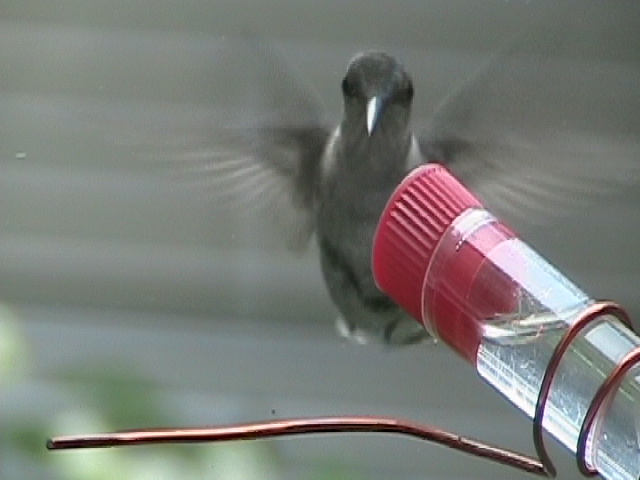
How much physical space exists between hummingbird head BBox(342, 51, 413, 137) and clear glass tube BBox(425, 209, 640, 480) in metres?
0.27

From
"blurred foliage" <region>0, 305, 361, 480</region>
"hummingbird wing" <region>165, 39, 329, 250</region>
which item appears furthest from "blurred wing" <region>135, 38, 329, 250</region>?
"blurred foliage" <region>0, 305, 361, 480</region>

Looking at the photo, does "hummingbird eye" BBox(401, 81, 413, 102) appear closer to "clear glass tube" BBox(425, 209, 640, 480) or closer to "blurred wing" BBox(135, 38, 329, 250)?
"blurred wing" BBox(135, 38, 329, 250)

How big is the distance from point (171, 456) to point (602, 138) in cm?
54

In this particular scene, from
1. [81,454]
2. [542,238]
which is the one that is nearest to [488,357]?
[542,238]

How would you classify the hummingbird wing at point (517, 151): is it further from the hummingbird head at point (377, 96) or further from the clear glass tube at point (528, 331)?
the clear glass tube at point (528, 331)

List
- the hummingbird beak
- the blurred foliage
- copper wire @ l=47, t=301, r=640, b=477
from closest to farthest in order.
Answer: copper wire @ l=47, t=301, r=640, b=477 < the hummingbird beak < the blurred foliage

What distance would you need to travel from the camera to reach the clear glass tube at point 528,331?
1.96 ft

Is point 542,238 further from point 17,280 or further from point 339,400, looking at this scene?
point 17,280

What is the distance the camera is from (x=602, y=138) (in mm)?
1215

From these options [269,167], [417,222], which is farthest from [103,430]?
[417,222]

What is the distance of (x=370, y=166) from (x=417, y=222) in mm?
285

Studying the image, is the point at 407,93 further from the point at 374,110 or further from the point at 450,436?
the point at 450,436

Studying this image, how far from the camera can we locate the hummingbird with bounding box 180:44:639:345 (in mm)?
915

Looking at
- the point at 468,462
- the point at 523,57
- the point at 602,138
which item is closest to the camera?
the point at 523,57
